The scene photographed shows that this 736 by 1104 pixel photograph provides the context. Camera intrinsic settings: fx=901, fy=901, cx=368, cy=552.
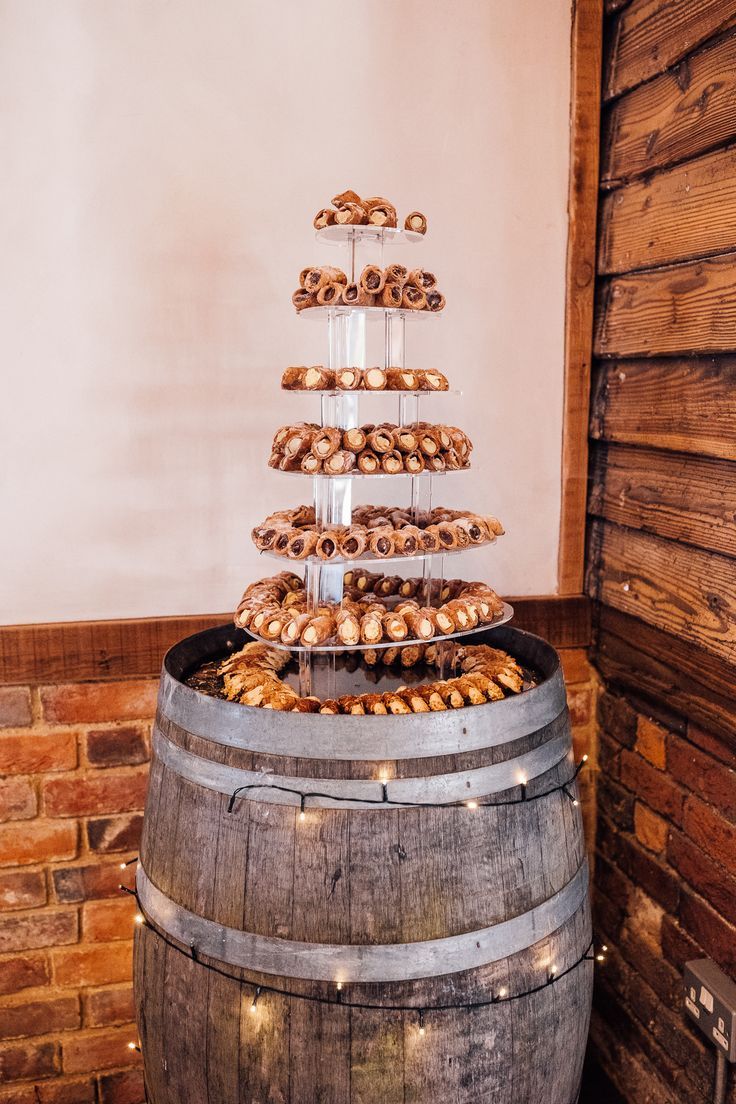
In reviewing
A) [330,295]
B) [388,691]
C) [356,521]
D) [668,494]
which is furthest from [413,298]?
[668,494]

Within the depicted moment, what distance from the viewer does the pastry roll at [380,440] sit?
4.96 feet

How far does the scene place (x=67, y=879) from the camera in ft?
6.88

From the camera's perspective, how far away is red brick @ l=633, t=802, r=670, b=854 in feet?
6.86

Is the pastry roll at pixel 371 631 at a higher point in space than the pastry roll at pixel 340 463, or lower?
lower

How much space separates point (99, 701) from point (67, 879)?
16.7 inches

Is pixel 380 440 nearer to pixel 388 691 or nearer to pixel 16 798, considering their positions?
pixel 388 691

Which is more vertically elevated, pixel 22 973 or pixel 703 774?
pixel 703 774

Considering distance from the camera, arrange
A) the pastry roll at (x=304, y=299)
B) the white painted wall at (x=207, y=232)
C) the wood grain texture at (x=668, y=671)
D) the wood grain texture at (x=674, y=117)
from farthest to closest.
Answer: the white painted wall at (x=207, y=232), the wood grain texture at (x=668, y=671), the wood grain texture at (x=674, y=117), the pastry roll at (x=304, y=299)

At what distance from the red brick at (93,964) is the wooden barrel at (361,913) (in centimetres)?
77

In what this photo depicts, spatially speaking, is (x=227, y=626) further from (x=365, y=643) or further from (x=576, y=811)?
(x=576, y=811)

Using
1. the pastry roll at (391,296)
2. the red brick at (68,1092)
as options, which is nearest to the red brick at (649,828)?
the pastry roll at (391,296)

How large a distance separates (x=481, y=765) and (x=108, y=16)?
68.1 inches

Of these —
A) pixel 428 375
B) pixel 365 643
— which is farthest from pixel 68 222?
pixel 365 643

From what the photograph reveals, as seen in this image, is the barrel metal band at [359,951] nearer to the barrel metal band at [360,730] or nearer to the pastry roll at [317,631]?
the barrel metal band at [360,730]
